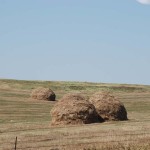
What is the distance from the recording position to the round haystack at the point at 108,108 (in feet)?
110

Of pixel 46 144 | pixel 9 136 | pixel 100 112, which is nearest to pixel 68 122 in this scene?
pixel 100 112

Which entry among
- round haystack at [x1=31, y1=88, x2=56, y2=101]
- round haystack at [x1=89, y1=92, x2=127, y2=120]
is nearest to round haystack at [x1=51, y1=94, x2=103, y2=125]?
round haystack at [x1=89, y1=92, x2=127, y2=120]

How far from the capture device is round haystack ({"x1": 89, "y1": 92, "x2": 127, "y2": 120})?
3347 centimetres

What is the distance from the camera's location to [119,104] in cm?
3447

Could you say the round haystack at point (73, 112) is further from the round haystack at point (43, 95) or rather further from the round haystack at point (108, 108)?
the round haystack at point (43, 95)

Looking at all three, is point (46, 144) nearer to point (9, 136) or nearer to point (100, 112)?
point (9, 136)

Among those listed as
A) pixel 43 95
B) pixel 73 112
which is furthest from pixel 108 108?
pixel 43 95

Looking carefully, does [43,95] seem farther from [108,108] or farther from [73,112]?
[73,112]

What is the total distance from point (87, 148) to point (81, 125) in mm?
10314

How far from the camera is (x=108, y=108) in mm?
33656

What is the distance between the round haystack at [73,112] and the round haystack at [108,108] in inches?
71.0

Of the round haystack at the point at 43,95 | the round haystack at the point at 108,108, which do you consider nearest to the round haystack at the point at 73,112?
the round haystack at the point at 108,108

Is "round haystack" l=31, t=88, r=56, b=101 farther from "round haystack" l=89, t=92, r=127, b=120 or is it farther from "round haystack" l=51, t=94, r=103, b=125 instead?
"round haystack" l=51, t=94, r=103, b=125

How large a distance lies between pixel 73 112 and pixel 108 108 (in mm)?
3870
